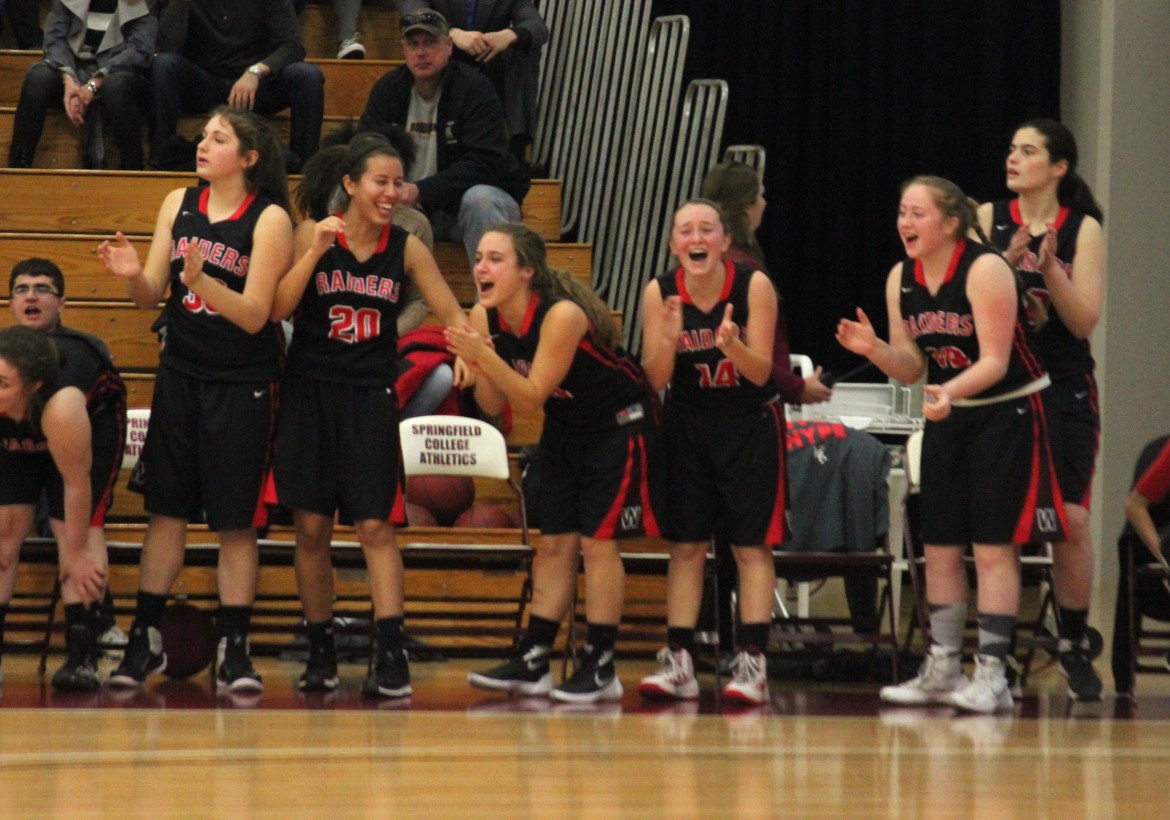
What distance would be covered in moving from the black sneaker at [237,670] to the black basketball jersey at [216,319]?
71cm

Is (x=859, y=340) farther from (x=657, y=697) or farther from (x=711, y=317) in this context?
(x=657, y=697)

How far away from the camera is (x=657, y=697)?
463 cm

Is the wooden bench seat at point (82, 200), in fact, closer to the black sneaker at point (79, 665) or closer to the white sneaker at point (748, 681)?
the black sneaker at point (79, 665)

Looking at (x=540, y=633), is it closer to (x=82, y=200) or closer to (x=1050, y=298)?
(x=1050, y=298)

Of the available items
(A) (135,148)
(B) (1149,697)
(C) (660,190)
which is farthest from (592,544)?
(A) (135,148)

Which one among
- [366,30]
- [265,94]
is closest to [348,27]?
[366,30]

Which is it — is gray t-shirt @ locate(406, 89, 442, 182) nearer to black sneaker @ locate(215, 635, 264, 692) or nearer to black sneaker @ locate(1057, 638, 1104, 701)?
black sneaker @ locate(215, 635, 264, 692)

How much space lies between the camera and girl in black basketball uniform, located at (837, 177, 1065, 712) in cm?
440

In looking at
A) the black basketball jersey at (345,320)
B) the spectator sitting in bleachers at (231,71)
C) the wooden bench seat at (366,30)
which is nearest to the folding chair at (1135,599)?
the black basketball jersey at (345,320)

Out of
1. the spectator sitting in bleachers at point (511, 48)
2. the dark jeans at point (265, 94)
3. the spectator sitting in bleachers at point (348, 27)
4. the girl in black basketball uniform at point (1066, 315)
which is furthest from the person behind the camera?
the spectator sitting in bleachers at point (348, 27)

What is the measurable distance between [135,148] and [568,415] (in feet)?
9.97

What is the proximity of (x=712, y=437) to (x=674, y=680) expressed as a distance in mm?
666

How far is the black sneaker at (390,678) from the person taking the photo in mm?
4453

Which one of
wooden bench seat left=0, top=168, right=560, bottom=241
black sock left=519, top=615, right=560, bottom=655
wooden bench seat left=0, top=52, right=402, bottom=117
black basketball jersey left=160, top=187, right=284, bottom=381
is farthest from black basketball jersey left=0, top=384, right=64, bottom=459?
wooden bench seat left=0, top=52, right=402, bottom=117
